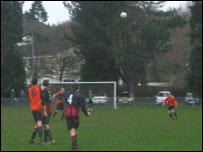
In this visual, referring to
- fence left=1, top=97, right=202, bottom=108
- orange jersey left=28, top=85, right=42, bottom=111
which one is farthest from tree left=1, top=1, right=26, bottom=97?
orange jersey left=28, top=85, right=42, bottom=111

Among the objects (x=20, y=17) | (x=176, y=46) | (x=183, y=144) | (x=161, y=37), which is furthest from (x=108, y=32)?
Answer: (x=183, y=144)

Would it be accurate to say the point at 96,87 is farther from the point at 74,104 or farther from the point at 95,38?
the point at 74,104

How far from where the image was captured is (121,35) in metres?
54.8

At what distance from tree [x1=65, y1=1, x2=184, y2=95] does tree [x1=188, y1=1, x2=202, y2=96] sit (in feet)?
5.90

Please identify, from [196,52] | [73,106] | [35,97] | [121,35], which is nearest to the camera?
[73,106]

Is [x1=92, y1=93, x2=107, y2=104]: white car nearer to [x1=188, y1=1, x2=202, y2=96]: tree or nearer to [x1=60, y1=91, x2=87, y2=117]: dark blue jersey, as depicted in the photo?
[x1=188, y1=1, x2=202, y2=96]: tree

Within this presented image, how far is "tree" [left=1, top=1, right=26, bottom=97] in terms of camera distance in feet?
178

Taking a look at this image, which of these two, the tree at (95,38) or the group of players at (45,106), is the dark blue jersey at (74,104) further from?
the tree at (95,38)

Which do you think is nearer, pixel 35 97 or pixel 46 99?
pixel 35 97

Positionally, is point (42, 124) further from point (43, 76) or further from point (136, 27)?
point (43, 76)

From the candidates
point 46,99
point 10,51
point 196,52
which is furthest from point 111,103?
point 46,99

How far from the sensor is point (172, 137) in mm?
17078

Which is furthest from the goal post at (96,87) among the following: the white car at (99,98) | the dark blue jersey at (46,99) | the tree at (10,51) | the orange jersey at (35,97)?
the orange jersey at (35,97)

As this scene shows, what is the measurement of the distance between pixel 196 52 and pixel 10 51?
751 inches
